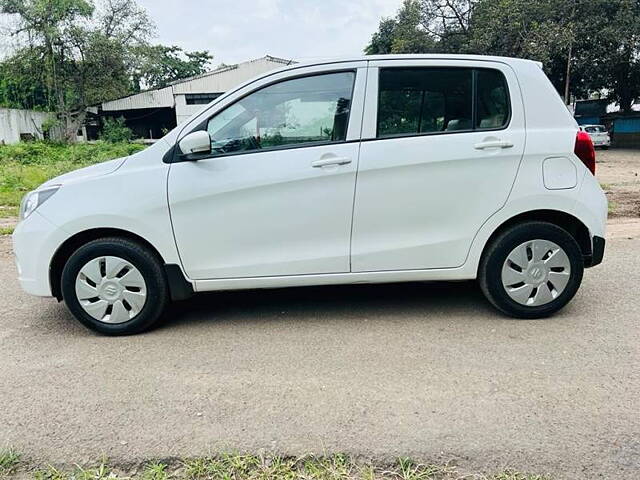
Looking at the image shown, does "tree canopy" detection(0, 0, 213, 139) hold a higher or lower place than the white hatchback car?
higher

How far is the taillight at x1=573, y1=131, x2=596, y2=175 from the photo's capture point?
3611mm

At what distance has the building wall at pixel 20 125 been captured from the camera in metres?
30.3

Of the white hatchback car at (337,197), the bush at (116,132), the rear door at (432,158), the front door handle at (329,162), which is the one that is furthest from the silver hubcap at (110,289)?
the bush at (116,132)

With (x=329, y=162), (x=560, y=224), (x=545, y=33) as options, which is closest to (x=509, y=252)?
(x=560, y=224)

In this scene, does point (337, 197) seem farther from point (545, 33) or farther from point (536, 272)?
point (545, 33)

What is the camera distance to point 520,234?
3.67 m

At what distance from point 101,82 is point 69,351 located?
33268 millimetres

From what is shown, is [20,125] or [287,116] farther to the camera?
[20,125]

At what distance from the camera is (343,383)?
116 inches

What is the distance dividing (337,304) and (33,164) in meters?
19.6

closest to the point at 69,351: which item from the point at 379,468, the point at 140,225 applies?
the point at 140,225

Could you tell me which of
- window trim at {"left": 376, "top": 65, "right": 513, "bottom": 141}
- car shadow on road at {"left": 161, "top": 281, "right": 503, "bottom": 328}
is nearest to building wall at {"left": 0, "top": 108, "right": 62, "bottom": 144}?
car shadow on road at {"left": 161, "top": 281, "right": 503, "bottom": 328}

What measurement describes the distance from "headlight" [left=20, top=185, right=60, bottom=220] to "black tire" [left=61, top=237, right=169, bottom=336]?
443mm

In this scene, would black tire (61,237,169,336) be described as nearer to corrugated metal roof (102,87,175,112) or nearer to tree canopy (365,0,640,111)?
tree canopy (365,0,640,111)
